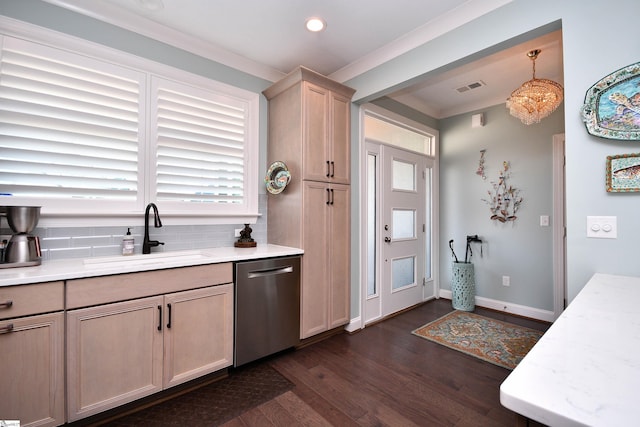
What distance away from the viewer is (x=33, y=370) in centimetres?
148

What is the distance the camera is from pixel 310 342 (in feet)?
8.95

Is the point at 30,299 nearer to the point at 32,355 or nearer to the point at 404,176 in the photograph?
the point at 32,355

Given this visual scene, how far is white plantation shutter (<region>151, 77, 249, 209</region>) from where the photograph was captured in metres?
2.40

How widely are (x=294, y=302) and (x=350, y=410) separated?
93 cm

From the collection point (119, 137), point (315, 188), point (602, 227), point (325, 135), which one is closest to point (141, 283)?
point (119, 137)

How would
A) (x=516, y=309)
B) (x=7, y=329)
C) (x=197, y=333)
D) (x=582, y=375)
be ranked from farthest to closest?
(x=516, y=309) < (x=197, y=333) < (x=7, y=329) < (x=582, y=375)

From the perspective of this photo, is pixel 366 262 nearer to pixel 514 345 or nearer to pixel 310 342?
pixel 310 342

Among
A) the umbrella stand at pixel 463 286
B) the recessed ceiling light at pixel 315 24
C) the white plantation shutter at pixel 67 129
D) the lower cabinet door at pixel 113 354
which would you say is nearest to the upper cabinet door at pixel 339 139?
the recessed ceiling light at pixel 315 24

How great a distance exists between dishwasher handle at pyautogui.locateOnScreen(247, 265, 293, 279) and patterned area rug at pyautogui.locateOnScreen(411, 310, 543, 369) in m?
1.57

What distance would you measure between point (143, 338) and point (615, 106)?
9.59 feet

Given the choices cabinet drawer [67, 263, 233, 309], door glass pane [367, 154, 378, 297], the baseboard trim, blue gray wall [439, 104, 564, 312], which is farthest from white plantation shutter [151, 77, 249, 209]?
the baseboard trim

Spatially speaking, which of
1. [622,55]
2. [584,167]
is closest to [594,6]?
[622,55]

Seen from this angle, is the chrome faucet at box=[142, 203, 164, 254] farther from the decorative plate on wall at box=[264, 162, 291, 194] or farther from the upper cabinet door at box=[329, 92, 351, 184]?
the upper cabinet door at box=[329, 92, 351, 184]

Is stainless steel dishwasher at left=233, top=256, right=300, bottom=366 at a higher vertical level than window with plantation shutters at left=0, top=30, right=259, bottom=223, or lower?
lower
